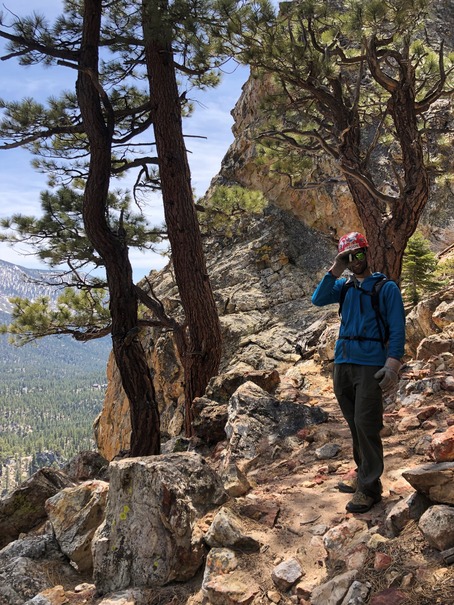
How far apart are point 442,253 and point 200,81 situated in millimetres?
9456

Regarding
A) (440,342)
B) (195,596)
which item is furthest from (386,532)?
(440,342)

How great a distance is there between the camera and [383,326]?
347cm

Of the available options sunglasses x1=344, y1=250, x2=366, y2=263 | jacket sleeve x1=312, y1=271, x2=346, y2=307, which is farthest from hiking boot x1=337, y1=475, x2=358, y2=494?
sunglasses x1=344, y1=250, x2=366, y2=263

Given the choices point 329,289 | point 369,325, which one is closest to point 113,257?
point 329,289

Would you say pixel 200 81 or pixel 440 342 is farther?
pixel 200 81

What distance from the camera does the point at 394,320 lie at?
3.36m

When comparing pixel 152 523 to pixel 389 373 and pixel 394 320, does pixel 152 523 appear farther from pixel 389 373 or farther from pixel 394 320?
pixel 394 320

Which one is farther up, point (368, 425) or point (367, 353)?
point (367, 353)

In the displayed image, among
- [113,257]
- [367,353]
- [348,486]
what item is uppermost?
[113,257]

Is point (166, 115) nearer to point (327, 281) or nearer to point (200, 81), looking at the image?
point (200, 81)

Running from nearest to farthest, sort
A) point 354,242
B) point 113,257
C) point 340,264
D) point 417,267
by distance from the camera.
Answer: point 354,242 → point 340,264 → point 113,257 → point 417,267

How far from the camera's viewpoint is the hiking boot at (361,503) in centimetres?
336

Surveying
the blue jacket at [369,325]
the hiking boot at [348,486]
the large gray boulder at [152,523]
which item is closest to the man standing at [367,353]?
the blue jacket at [369,325]

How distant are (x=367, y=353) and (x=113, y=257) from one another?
4415mm
